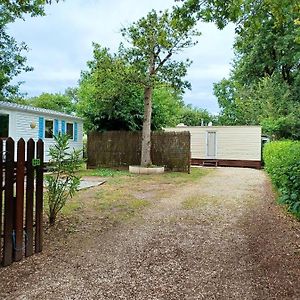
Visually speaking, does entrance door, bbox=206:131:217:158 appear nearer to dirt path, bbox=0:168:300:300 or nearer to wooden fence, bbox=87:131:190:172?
wooden fence, bbox=87:131:190:172

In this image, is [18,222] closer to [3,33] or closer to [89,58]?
[89,58]

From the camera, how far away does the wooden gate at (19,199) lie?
3.60 meters

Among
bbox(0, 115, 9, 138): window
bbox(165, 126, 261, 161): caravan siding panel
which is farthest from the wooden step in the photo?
bbox(0, 115, 9, 138): window

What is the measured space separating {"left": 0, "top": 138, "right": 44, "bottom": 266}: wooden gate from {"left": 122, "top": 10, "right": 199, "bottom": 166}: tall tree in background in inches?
417

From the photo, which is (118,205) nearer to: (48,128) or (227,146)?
(48,128)

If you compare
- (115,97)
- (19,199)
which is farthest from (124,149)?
(19,199)

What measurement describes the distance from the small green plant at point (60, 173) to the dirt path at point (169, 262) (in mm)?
553

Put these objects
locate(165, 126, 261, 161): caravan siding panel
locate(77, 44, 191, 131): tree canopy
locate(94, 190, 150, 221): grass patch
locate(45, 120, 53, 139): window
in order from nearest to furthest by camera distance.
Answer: locate(94, 190, 150, 221): grass patch → locate(77, 44, 191, 131): tree canopy → locate(45, 120, 53, 139): window → locate(165, 126, 261, 161): caravan siding panel

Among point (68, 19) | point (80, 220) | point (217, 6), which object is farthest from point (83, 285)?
point (68, 19)

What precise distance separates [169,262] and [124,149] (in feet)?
42.6

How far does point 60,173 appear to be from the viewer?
523 cm

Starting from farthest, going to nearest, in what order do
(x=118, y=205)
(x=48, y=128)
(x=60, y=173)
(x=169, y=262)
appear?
(x=48, y=128)
(x=118, y=205)
(x=60, y=173)
(x=169, y=262)

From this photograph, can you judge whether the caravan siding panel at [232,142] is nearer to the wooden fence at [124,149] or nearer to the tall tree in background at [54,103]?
the wooden fence at [124,149]

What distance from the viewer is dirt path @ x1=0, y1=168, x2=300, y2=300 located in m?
3.00
